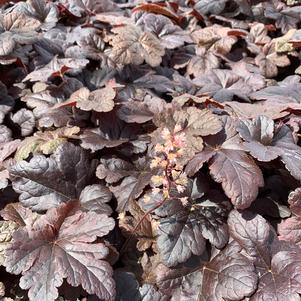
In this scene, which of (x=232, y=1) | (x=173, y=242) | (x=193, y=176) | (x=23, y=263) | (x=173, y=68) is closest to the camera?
(x=23, y=263)

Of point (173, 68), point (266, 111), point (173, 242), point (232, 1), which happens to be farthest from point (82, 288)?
point (232, 1)

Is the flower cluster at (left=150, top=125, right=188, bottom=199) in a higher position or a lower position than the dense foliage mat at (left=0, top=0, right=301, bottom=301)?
higher

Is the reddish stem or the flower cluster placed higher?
the flower cluster

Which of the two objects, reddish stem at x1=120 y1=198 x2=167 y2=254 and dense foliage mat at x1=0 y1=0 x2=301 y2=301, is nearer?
dense foliage mat at x1=0 y1=0 x2=301 y2=301

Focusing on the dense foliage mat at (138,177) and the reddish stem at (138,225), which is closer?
the dense foliage mat at (138,177)

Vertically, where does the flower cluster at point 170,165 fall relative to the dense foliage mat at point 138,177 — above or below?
above

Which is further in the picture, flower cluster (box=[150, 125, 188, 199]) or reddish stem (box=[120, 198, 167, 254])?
reddish stem (box=[120, 198, 167, 254])

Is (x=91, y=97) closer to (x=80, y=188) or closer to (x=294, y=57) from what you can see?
(x=80, y=188)

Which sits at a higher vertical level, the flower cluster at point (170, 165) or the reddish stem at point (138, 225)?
the flower cluster at point (170, 165)
